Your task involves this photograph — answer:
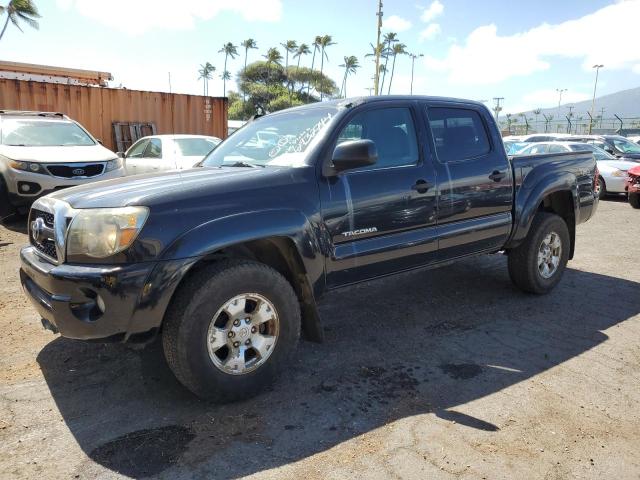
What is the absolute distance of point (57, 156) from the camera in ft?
25.8

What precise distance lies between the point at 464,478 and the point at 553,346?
193cm

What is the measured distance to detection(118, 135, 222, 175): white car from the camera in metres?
9.19

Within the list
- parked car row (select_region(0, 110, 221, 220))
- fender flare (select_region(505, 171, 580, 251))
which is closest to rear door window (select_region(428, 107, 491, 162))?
fender flare (select_region(505, 171, 580, 251))

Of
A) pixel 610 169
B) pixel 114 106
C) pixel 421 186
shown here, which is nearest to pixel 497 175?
pixel 421 186

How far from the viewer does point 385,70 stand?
7969 cm

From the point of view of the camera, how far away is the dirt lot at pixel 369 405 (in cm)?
250

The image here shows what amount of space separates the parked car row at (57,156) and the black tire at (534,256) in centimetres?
542

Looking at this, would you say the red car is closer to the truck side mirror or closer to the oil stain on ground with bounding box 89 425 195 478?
the truck side mirror

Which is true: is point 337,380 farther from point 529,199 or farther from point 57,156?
point 57,156

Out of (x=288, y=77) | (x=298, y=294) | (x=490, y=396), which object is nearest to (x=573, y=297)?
(x=490, y=396)

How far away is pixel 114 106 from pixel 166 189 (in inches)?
462

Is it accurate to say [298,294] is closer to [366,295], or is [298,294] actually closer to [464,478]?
[464,478]

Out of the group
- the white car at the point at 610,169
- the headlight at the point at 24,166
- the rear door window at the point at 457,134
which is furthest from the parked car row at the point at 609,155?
the headlight at the point at 24,166

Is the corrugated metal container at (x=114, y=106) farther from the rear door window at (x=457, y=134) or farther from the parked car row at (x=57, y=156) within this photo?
the rear door window at (x=457, y=134)
